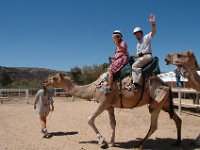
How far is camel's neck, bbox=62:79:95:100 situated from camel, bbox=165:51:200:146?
2.12 metres

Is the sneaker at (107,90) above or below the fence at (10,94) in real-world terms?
above

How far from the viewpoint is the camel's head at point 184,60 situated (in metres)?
8.20

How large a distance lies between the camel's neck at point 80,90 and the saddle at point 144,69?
84 centimetres

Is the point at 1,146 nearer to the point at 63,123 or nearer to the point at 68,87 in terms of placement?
the point at 68,87

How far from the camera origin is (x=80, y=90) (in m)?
9.06

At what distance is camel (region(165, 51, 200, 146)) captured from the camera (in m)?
8.20

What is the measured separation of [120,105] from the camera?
28.1 feet

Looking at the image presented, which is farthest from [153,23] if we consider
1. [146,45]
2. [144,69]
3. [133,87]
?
[133,87]

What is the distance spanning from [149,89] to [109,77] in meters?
1.01

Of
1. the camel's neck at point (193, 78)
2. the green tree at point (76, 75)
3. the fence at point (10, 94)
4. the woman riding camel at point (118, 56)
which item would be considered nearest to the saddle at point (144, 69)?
the woman riding camel at point (118, 56)

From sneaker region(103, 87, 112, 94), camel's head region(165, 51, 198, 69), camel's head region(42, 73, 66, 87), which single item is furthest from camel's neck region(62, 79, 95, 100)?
camel's head region(165, 51, 198, 69)

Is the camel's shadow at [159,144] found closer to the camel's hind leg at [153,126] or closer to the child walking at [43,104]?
the camel's hind leg at [153,126]

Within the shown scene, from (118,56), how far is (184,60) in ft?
5.22

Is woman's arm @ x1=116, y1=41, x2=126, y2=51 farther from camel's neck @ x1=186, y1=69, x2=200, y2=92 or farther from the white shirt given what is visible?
camel's neck @ x1=186, y1=69, x2=200, y2=92
